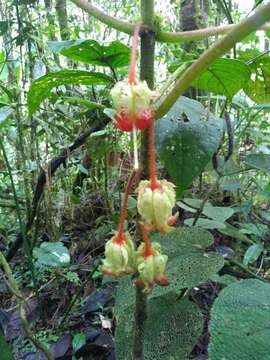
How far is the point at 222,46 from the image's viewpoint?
42cm

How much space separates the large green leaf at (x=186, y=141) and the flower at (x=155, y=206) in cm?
26

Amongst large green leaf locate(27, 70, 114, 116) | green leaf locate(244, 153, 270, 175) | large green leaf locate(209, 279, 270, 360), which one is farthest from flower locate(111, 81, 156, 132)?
green leaf locate(244, 153, 270, 175)

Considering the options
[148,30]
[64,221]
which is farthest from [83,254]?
[148,30]

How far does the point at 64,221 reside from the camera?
5.46 feet

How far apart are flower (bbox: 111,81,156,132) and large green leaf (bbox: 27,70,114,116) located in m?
0.36

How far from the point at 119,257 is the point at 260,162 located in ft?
2.02

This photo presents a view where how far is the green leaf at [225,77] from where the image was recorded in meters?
0.65

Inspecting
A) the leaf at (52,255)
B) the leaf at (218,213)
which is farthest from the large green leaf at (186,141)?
the leaf at (52,255)

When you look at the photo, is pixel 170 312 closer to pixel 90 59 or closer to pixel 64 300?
pixel 90 59

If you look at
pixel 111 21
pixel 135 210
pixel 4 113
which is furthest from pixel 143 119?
pixel 135 210

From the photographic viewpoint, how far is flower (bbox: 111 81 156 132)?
35 cm

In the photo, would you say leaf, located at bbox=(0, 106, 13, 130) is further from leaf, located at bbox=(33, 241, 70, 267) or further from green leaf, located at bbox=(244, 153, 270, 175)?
green leaf, located at bbox=(244, 153, 270, 175)

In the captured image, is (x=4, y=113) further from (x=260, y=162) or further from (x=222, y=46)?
(x=222, y=46)

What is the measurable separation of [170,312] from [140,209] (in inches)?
16.2
